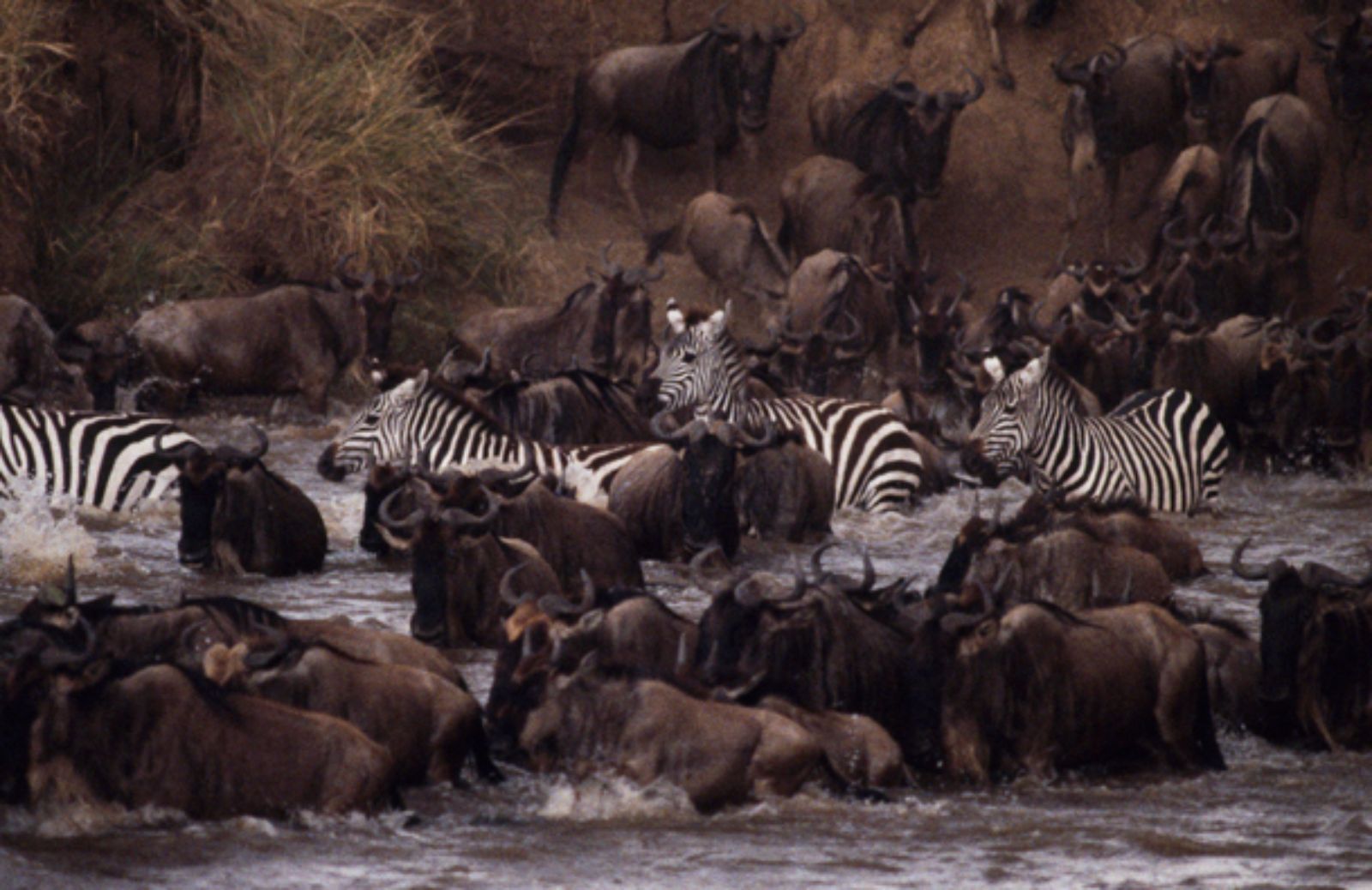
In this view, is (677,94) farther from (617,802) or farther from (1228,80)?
(617,802)

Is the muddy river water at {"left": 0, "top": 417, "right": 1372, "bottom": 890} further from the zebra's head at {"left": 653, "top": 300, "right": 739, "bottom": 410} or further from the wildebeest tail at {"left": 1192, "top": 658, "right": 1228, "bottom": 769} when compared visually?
the zebra's head at {"left": 653, "top": 300, "right": 739, "bottom": 410}

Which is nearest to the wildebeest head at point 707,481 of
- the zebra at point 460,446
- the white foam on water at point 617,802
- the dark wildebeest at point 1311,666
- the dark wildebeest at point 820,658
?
the zebra at point 460,446

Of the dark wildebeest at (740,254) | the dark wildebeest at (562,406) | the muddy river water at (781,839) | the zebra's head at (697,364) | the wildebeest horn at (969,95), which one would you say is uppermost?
the wildebeest horn at (969,95)

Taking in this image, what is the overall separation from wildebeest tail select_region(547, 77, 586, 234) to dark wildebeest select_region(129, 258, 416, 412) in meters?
3.83

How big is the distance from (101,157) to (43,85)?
75cm

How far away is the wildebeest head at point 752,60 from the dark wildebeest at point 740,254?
1582 millimetres

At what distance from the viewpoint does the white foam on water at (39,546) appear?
984cm

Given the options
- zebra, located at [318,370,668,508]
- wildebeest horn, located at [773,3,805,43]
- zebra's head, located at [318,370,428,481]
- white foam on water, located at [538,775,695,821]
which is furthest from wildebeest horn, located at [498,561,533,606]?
wildebeest horn, located at [773,3,805,43]

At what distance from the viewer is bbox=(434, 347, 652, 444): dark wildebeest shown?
478 inches

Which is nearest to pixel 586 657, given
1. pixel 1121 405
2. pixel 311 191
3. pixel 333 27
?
pixel 1121 405

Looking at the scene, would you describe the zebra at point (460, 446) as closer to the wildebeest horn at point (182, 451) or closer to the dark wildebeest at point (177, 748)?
the wildebeest horn at point (182, 451)

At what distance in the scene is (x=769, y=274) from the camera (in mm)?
18375

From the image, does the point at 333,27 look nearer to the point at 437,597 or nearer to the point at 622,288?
the point at 622,288

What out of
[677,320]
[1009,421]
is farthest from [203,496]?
[677,320]
